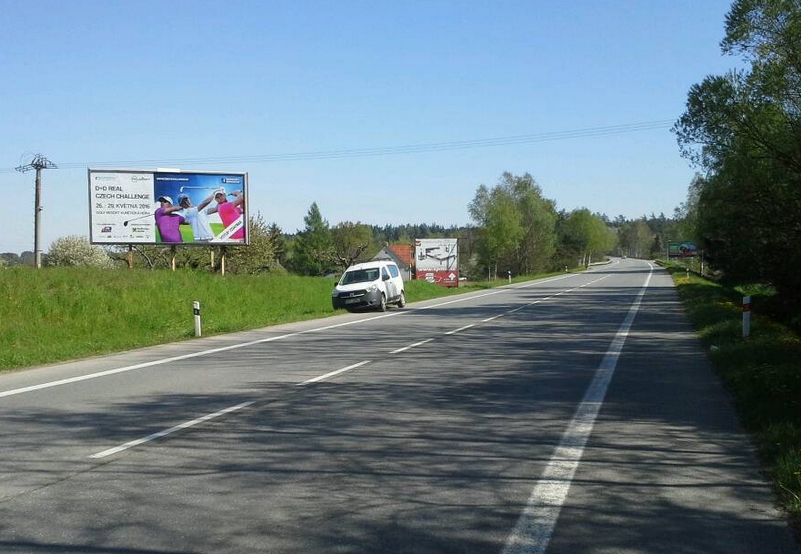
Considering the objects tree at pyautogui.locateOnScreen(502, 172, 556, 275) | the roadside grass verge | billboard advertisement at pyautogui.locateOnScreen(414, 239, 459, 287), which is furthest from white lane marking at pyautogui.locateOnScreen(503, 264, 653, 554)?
tree at pyautogui.locateOnScreen(502, 172, 556, 275)

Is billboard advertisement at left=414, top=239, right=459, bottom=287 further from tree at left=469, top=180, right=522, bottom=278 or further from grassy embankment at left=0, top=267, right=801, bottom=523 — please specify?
tree at left=469, top=180, right=522, bottom=278

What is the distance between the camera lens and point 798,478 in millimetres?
6555

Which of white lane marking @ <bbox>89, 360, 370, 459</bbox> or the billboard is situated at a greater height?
the billboard

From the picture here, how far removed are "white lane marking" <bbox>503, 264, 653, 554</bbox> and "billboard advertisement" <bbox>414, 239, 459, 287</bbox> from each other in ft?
189

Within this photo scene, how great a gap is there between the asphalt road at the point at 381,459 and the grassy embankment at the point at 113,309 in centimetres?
453

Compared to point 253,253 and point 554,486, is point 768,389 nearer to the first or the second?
point 554,486

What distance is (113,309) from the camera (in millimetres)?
24922

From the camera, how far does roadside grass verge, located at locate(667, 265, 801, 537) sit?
6.80 metres

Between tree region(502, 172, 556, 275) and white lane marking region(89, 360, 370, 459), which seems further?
tree region(502, 172, 556, 275)

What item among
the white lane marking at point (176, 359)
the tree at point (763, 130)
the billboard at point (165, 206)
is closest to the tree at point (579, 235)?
the billboard at point (165, 206)

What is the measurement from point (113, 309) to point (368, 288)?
10070 millimetres

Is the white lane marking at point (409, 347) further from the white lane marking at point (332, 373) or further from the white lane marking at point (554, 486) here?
the white lane marking at point (554, 486)

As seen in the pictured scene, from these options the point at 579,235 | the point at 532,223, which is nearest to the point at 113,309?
the point at 532,223

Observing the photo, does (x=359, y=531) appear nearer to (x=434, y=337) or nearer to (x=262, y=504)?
(x=262, y=504)
